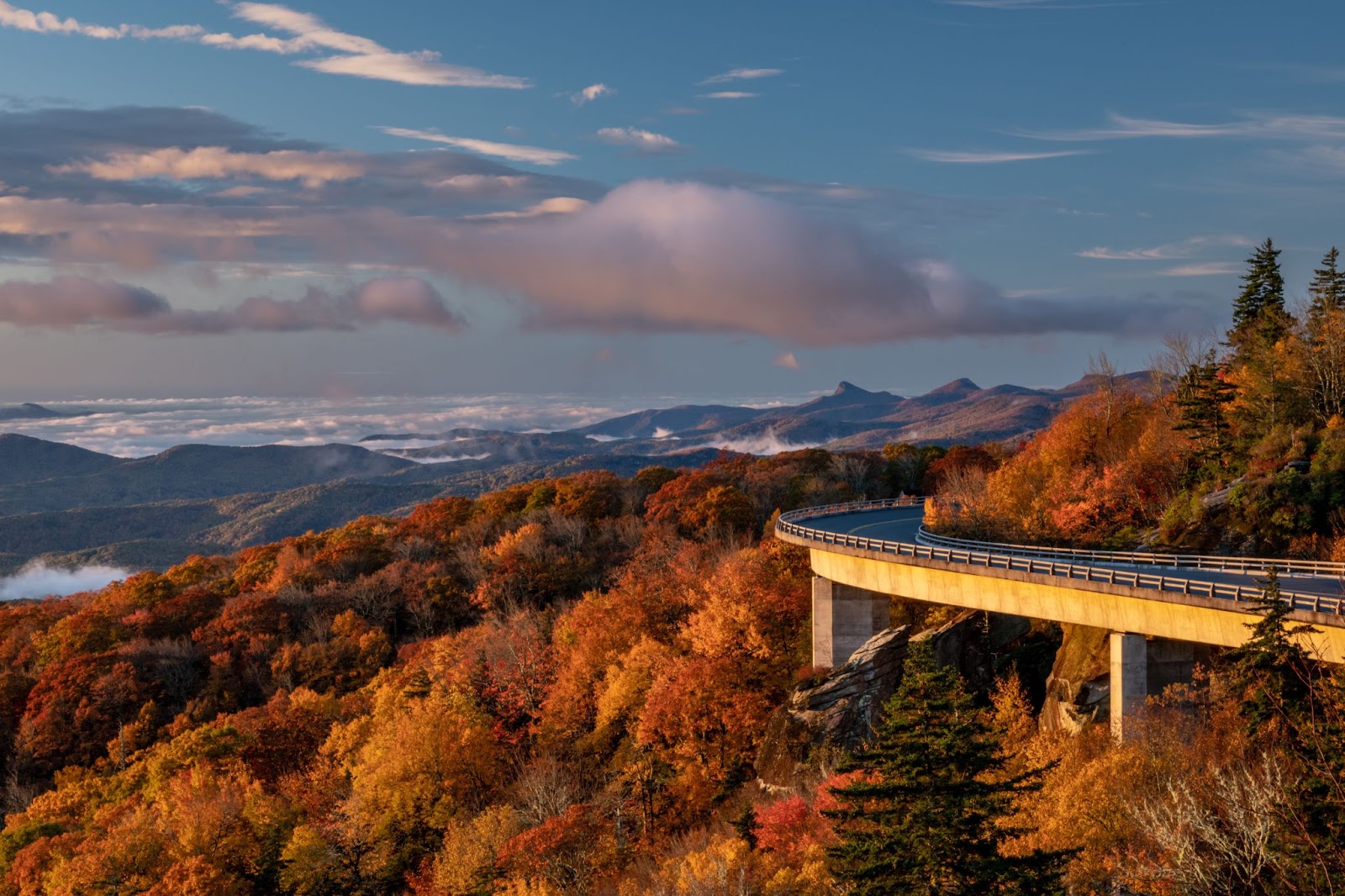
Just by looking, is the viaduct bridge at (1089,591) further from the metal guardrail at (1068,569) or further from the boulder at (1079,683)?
the boulder at (1079,683)

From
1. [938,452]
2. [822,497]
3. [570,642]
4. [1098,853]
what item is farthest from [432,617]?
[1098,853]

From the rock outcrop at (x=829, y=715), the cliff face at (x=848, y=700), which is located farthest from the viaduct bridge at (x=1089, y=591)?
the rock outcrop at (x=829, y=715)

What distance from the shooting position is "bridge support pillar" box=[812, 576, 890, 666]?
6594 centimetres

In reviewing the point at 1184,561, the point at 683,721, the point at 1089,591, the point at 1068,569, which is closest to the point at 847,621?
the point at 683,721

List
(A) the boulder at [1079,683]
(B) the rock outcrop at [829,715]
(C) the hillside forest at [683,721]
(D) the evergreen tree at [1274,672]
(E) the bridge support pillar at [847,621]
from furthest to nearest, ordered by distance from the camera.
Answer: (E) the bridge support pillar at [847,621], (B) the rock outcrop at [829,715], (A) the boulder at [1079,683], (D) the evergreen tree at [1274,672], (C) the hillside forest at [683,721]

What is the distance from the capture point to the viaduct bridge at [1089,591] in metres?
39.6

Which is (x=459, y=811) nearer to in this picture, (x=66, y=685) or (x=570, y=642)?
(x=570, y=642)

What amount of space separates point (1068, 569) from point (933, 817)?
1932cm

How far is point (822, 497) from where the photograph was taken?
114812 millimetres

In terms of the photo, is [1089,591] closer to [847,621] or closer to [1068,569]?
[1068,569]

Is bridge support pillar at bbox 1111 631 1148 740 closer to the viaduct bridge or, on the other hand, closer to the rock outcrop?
the viaduct bridge

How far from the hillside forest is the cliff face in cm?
160

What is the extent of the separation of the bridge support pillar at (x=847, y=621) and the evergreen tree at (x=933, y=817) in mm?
34230

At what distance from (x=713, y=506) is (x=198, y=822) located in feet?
186
